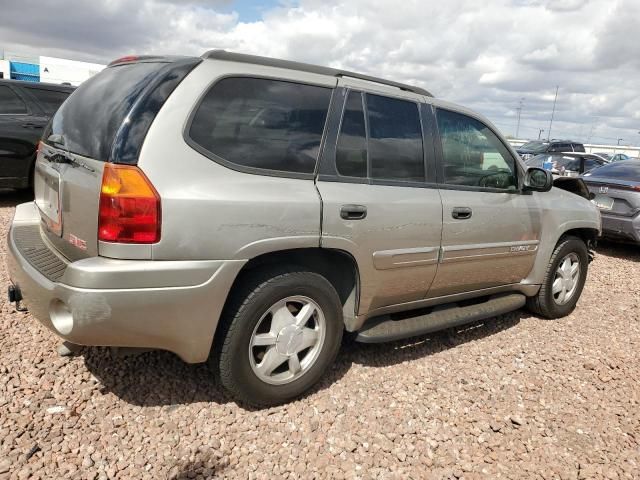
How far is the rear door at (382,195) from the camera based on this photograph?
2.85 m

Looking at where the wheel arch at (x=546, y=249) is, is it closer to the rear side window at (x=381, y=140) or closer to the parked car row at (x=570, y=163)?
the rear side window at (x=381, y=140)

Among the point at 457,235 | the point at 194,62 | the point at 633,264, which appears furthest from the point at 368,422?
the point at 633,264

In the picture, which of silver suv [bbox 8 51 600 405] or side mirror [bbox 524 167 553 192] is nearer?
silver suv [bbox 8 51 600 405]

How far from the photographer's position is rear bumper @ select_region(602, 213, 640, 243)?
7.32m

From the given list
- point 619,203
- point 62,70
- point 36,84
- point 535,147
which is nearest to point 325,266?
point 619,203

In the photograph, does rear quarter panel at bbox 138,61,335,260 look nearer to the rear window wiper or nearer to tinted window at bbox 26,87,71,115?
the rear window wiper

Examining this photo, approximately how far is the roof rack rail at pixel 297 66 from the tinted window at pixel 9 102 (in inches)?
229

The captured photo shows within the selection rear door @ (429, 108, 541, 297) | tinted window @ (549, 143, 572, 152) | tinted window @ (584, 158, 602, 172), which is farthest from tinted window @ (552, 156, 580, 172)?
rear door @ (429, 108, 541, 297)

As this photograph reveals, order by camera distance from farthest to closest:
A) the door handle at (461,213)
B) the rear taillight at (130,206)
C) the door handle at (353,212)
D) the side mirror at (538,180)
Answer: the side mirror at (538,180)
the door handle at (461,213)
the door handle at (353,212)
the rear taillight at (130,206)

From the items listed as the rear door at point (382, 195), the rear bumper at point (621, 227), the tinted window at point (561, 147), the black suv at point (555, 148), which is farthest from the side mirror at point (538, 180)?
the tinted window at point (561, 147)

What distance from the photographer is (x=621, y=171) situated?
330 inches

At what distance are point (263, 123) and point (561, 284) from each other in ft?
11.0

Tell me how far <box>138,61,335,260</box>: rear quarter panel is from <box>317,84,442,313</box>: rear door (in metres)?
0.23

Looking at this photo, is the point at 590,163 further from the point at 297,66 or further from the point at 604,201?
the point at 297,66
